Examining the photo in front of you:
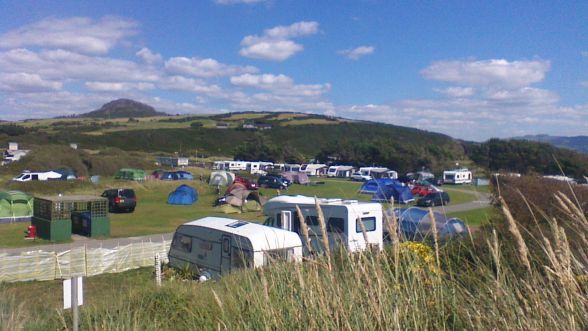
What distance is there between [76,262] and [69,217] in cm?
702

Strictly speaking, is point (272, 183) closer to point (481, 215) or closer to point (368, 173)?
point (368, 173)

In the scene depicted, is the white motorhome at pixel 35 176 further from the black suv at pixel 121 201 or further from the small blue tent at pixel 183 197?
the black suv at pixel 121 201

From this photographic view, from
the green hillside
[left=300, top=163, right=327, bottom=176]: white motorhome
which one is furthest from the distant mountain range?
[left=300, top=163, right=327, bottom=176]: white motorhome

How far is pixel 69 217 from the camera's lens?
22953 millimetres

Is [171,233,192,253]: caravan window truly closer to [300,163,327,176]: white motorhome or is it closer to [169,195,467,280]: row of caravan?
[169,195,467,280]: row of caravan

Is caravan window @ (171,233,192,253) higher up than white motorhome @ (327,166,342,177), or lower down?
higher up

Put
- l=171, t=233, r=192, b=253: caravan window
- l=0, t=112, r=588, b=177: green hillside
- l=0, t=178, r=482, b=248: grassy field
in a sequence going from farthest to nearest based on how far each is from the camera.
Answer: l=0, t=112, r=588, b=177: green hillside → l=0, t=178, r=482, b=248: grassy field → l=171, t=233, r=192, b=253: caravan window

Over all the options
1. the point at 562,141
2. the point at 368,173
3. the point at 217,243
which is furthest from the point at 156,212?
the point at 368,173

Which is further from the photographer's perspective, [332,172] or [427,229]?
[332,172]

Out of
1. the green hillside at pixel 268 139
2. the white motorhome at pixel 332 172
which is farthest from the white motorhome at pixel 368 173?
the white motorhome at pixel 332 172

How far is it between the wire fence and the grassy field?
584cm

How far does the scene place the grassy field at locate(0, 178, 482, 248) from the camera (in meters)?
24.3

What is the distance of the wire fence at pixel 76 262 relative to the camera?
51.1ft

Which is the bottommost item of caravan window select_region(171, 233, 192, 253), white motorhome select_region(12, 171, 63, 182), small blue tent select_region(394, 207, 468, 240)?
white motorhome select_region(12, 171, 63, 182)
